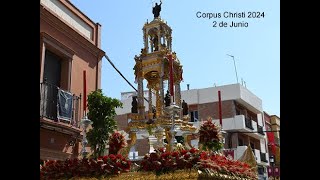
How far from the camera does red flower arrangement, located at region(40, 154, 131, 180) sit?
17.1ft

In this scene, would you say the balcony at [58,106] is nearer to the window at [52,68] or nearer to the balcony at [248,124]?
the window at [52,68]

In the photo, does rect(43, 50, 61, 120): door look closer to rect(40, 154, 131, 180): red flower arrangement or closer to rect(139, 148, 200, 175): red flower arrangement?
rect(40, 154, 131, 180): red flower arrangement

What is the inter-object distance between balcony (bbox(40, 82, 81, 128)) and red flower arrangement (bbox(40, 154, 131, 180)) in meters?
3.87

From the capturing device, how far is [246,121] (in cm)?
2542

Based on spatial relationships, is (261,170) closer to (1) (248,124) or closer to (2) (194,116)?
(1) (248,124)

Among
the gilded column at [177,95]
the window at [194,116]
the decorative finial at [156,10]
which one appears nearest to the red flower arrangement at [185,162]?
the gilded column at [177,95]

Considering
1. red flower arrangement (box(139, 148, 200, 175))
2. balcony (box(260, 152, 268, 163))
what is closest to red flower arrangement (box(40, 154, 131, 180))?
red flower arrangement (box(139, 148, 200, 175))

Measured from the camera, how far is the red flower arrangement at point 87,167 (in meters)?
5.21

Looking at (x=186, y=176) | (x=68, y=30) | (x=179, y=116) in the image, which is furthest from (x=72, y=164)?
(x=68, y=30)

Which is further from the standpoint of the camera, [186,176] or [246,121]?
[246,121]

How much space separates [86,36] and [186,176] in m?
8.94

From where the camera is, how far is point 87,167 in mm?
5336
